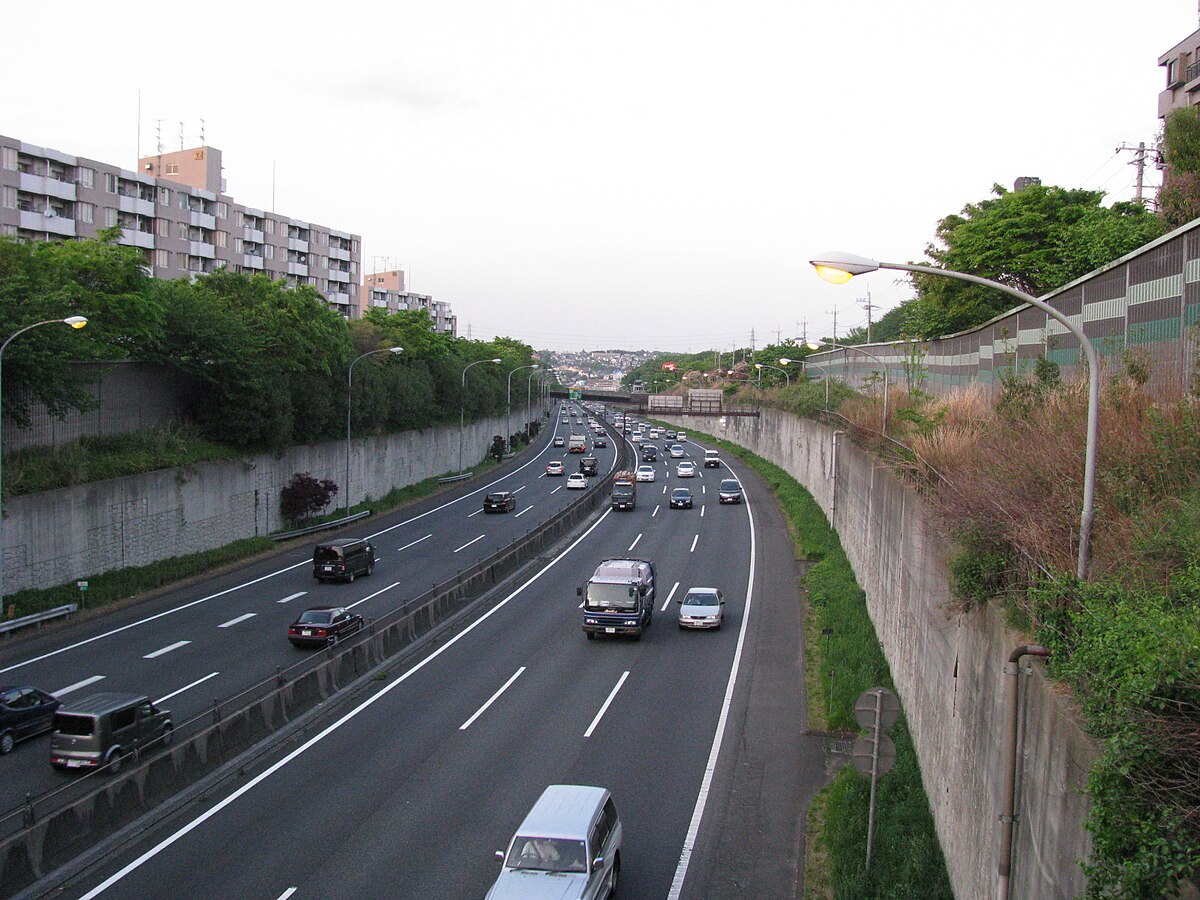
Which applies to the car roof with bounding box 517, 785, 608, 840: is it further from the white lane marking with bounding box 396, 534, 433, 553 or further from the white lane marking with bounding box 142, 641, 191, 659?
the white lane marking with bounding box 396, 534, 433, 553

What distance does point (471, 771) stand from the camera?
17.7 metres

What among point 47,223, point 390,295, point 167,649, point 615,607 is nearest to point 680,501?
point 615,607

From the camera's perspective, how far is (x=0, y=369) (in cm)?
2916

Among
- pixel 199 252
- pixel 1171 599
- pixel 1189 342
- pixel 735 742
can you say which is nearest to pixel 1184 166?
pixel 1189 342

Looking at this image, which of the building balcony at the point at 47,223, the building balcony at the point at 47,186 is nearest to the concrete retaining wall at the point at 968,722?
the building balcony at the point at 47,223

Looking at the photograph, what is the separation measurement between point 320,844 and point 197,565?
81.2ft

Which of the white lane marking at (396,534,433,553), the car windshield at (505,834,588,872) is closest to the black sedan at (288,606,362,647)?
the car windshield at (505,834,588,872)

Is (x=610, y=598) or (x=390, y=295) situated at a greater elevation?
(x=390, y=295)

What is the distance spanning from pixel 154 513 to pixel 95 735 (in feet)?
70.4

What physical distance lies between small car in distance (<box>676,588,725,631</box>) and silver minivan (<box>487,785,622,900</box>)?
15.4 metres

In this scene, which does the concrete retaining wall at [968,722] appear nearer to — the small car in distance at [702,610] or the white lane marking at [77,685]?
the small car in distance at [702,610]

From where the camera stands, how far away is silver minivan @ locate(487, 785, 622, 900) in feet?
38.8

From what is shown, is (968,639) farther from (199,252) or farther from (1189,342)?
(199,252)

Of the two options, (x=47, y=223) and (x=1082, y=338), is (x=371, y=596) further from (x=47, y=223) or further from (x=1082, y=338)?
(x=47, y=223)
